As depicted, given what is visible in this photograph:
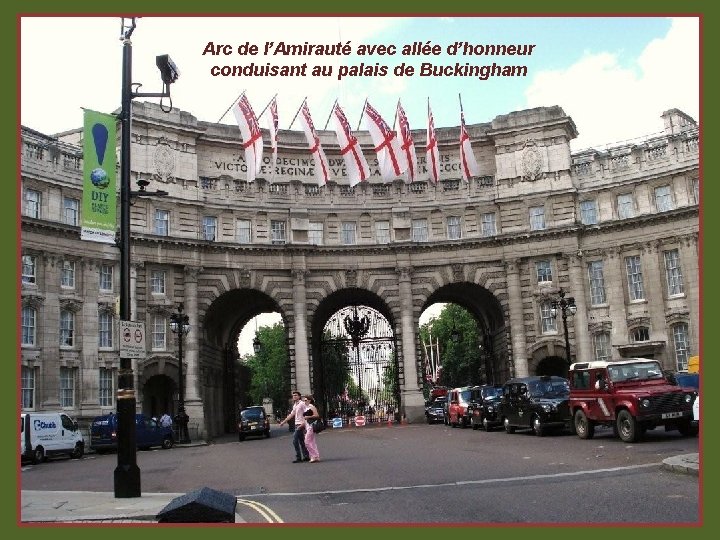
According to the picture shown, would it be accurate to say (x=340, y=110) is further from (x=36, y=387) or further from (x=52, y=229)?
(x=36, y=387)

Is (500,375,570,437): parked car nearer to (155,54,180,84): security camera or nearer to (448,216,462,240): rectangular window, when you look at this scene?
(155,54,180,84): security camera

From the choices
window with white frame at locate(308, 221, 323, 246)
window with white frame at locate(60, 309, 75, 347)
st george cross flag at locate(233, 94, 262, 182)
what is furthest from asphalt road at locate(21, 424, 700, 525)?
window with white frame at locate(308, 221, 323, 246)

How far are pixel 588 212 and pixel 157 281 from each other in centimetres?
2783

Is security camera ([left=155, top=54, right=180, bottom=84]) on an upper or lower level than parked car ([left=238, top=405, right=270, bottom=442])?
upper

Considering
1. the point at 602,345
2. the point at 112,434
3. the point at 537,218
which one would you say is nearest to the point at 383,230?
the point at 537,218

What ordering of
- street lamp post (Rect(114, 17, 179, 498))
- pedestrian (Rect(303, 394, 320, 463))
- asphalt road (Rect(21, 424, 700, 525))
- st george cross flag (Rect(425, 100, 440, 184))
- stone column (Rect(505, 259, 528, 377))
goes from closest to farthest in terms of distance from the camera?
asphalt road (Rect(21, 424, 700, 525)) → street lamp post (Rect(114, 17, 179, 498)) → pedestrian (Rect(303, 394, 320, 463)) → st george cross flag (Rect(425, 100, 440, 184)) → stone column (Rect(505, 259, 528, 377))

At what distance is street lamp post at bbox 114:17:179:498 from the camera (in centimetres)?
1370

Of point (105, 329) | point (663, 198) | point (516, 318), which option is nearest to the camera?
point (105, 329)

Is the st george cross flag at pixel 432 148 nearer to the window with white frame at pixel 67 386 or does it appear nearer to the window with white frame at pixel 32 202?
the window with white frame at pixel 32 202

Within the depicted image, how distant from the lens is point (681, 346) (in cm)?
4681

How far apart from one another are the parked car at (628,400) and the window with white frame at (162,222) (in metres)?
30.2

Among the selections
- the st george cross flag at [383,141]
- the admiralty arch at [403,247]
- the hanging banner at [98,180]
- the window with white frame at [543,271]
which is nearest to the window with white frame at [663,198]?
the admiralty arch at [403,247]

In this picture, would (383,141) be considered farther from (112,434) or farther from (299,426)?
(299,426)

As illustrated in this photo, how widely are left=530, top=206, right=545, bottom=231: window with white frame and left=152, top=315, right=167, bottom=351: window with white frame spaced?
24295 millimetres
